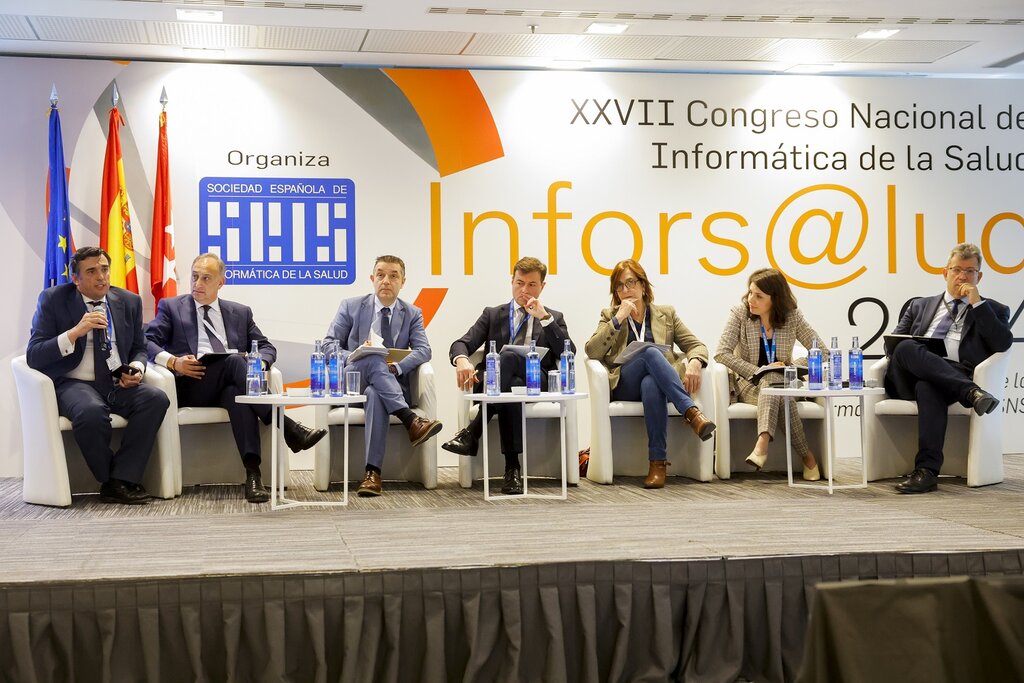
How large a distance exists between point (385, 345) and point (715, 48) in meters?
2.91

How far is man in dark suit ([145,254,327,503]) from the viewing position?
5344 mm

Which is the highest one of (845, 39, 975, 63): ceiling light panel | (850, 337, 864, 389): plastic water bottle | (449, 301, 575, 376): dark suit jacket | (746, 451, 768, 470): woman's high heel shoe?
(845, 39, 975, 63): ceiling light panel

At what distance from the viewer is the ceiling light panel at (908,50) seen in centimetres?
676

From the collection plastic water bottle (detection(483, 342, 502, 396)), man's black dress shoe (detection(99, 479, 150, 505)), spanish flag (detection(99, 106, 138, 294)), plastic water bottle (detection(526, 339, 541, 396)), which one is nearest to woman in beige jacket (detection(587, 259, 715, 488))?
plastic water bottle (detection(526, 339, 541, 396))

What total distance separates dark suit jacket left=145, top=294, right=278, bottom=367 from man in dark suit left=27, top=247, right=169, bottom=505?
0.30 meters

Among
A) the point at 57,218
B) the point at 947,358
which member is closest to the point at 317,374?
the point at 57,218

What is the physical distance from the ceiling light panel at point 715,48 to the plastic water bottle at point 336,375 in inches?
119

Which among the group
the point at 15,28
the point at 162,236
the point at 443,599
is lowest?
the point at 443,599

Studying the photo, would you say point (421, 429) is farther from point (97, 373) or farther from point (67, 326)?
point (67, 326)

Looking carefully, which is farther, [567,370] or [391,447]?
[391,447]

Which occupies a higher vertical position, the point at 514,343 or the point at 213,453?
the point at 514,343

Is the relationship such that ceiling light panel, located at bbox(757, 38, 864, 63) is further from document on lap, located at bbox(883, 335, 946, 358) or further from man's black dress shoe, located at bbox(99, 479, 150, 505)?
man's black dress shoe, located at bbox(99, 479, 150, 505)

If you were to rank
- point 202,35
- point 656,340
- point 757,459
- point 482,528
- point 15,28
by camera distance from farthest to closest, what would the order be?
point 202,35, point 15,28, point 656,340, point 757,459, point 482,528

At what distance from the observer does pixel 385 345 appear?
5.80m
